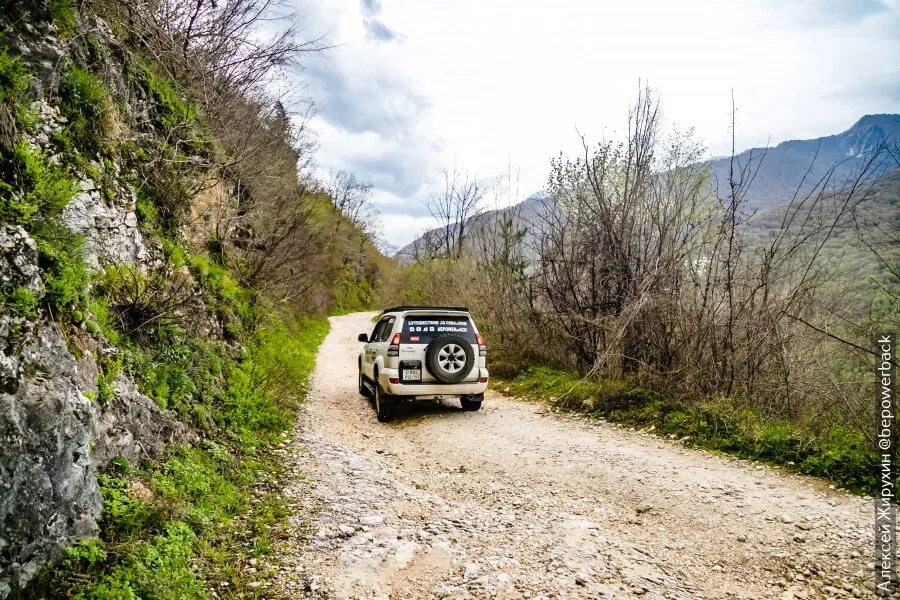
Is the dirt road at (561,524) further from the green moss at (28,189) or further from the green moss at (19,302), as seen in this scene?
the green moss at (28,189)

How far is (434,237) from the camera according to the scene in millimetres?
40750

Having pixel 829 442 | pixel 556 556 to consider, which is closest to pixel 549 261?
pixel 829 442

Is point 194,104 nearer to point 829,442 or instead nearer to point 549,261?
point 549,261

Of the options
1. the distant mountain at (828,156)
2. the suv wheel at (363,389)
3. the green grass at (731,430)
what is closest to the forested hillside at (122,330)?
the suv wheel at (363,389)

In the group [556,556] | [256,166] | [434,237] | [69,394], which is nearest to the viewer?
[69,394]

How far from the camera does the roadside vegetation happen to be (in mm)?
5426

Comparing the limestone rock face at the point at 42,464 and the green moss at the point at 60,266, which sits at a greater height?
the green moss at the point at 60,266

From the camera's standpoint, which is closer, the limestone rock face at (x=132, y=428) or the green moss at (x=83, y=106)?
the limestone rock face at (x=132, y=428)

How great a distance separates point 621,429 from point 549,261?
4.70 metres

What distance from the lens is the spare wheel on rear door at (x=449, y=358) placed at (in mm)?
7801

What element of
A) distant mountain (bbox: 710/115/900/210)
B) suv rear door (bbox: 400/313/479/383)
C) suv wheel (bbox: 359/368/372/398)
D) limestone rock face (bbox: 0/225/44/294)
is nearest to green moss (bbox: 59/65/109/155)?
limestone rock face (bbox: 0/225/44/294)

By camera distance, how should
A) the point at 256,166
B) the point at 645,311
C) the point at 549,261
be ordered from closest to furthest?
the point at 645,311
the point at 549,261
the point at 256,166

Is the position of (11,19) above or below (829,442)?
above

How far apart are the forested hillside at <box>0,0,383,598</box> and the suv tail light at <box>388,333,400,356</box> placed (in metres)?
1.98
